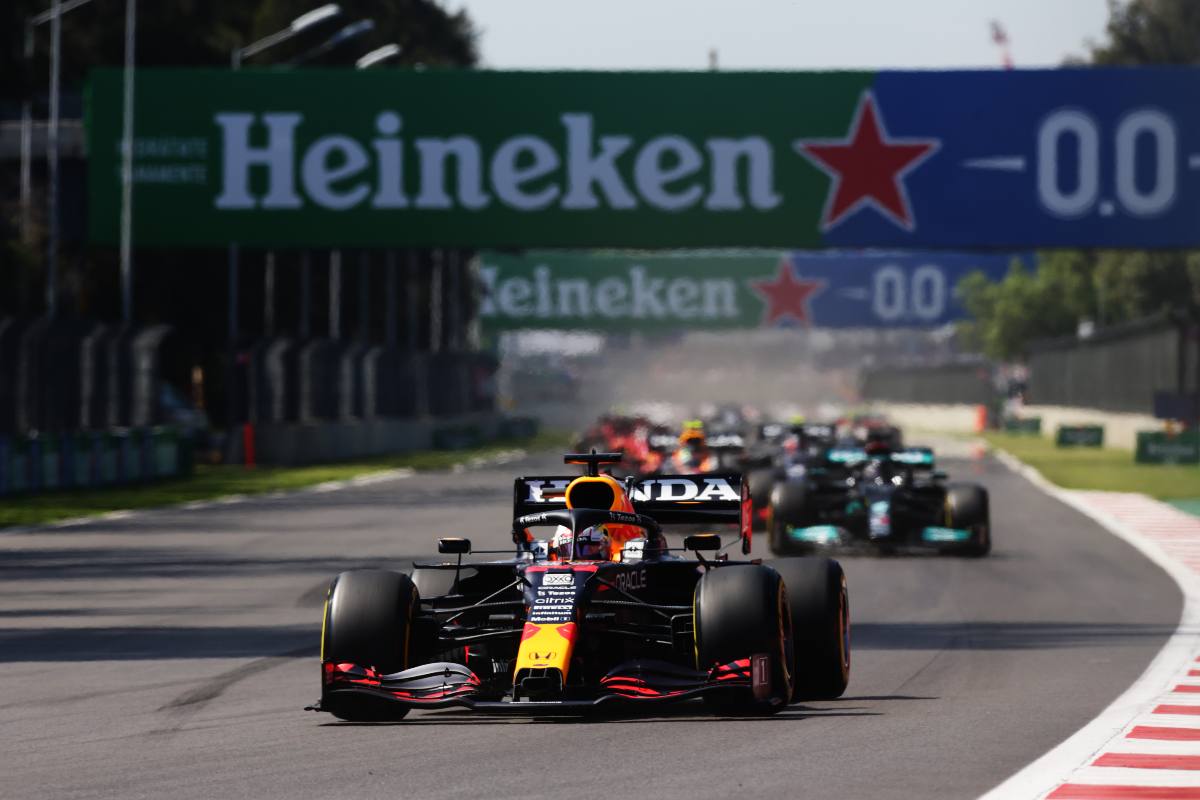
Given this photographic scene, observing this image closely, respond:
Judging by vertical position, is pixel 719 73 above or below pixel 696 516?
above

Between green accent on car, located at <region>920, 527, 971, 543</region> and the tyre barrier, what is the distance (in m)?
17.6

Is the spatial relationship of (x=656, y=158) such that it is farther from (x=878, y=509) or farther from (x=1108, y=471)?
(x=878, y=509)

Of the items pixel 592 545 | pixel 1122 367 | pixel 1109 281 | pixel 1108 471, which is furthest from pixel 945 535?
pixel 1109 281

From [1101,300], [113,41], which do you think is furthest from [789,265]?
[113,41]

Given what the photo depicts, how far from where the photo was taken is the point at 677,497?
14617 millimetres

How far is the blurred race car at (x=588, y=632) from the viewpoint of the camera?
448 inches

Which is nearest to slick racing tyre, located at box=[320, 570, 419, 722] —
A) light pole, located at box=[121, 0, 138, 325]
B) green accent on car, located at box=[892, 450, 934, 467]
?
green accent on car, located at box=[892, 450, 934, 467]

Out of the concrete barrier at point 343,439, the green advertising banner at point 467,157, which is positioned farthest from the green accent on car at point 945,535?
the concrete barrier at point 343,439

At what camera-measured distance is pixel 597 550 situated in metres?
12.7

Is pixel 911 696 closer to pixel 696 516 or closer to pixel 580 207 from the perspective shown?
pixel 696 516

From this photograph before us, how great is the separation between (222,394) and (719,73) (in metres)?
28.3

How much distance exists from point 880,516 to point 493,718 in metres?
12.6

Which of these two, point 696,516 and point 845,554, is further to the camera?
point 845,554

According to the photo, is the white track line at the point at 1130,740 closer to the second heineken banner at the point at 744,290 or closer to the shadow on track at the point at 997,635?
the shadow on track at the point at 997,635
